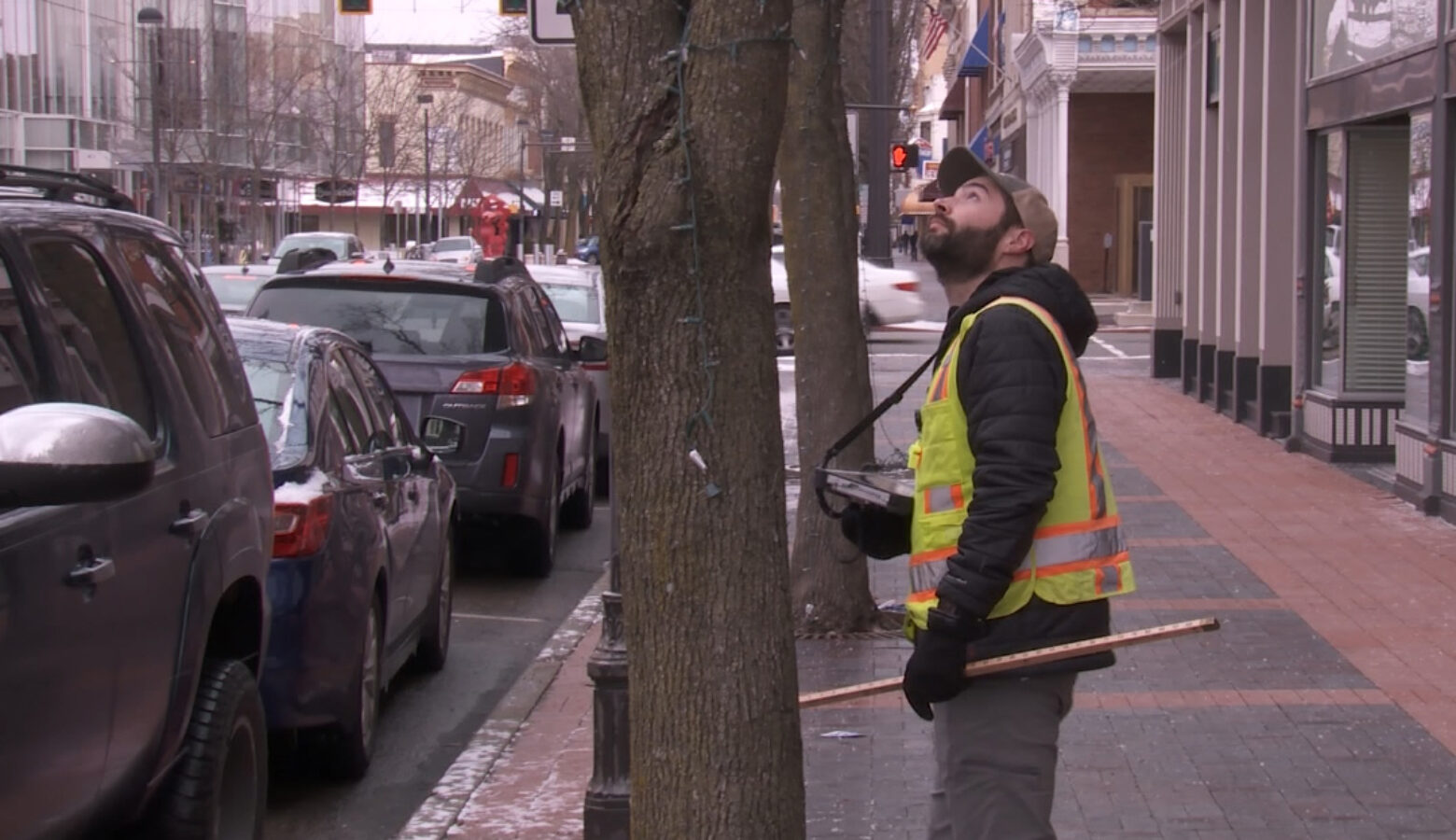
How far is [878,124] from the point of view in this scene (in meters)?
16.3

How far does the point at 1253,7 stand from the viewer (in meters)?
16.1

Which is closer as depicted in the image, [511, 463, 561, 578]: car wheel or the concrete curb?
the concrete curb

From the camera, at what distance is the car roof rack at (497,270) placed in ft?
35.0

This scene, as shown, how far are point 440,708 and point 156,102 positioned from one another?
3647cm

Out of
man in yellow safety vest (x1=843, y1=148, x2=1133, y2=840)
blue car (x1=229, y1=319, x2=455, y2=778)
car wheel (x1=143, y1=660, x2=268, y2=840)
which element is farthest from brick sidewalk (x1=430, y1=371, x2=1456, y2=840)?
man in yellow safety vest (x1=843, y1=148, x2=1133, y2=840)

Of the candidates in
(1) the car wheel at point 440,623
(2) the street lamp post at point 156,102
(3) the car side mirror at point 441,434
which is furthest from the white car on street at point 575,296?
(2) the street lamp post at point 156,102

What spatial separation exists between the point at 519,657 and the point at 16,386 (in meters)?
4.98

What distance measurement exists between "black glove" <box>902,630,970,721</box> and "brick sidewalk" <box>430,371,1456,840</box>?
6.01 ft

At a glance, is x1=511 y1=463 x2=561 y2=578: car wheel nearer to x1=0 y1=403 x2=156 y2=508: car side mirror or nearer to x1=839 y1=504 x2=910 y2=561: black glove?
x1=839 y1=504 x2=910 y2=561: black glove

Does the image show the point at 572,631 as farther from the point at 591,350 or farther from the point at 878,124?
the point at 878,124

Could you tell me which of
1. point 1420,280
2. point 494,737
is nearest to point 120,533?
point 494,737

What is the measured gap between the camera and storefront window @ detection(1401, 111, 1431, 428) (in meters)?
11.3

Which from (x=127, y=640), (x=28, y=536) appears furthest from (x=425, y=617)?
(x=28, y=536)

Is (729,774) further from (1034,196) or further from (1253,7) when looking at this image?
(1253,7)
